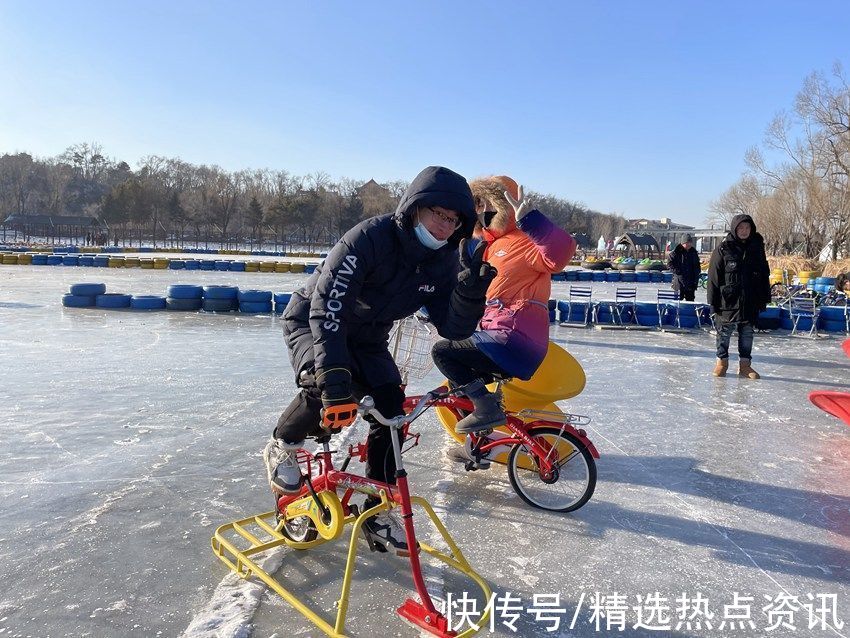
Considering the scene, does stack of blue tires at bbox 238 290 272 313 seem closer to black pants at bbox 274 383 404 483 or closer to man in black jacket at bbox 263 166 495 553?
man in black jacket at bbox 263 166 495 553

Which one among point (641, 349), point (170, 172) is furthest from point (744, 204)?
point (170, 172)

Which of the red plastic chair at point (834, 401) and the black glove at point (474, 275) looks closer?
the black glove at point (474, 275)

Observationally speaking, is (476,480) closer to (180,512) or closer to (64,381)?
(180,512)

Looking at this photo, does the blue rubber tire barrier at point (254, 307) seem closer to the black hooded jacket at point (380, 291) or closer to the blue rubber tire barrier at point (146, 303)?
the blue rubber tire barrier at point (146, 303)

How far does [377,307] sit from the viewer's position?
9.37ft

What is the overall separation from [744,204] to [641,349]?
49092 mm

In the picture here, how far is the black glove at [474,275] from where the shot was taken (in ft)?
8.59

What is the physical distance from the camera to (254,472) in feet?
13.6

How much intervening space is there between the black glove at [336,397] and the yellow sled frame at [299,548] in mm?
421

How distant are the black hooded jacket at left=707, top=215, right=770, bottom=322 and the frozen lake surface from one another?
1029mm

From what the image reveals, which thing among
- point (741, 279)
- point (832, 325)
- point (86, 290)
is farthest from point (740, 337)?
point (86, 290)

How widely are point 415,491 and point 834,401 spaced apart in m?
3.27

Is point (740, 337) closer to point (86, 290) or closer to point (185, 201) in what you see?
point (86, 290)

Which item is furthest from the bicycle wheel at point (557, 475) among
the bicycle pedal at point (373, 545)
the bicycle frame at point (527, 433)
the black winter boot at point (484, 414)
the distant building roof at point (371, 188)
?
the distant building roof at point (371, 188)
